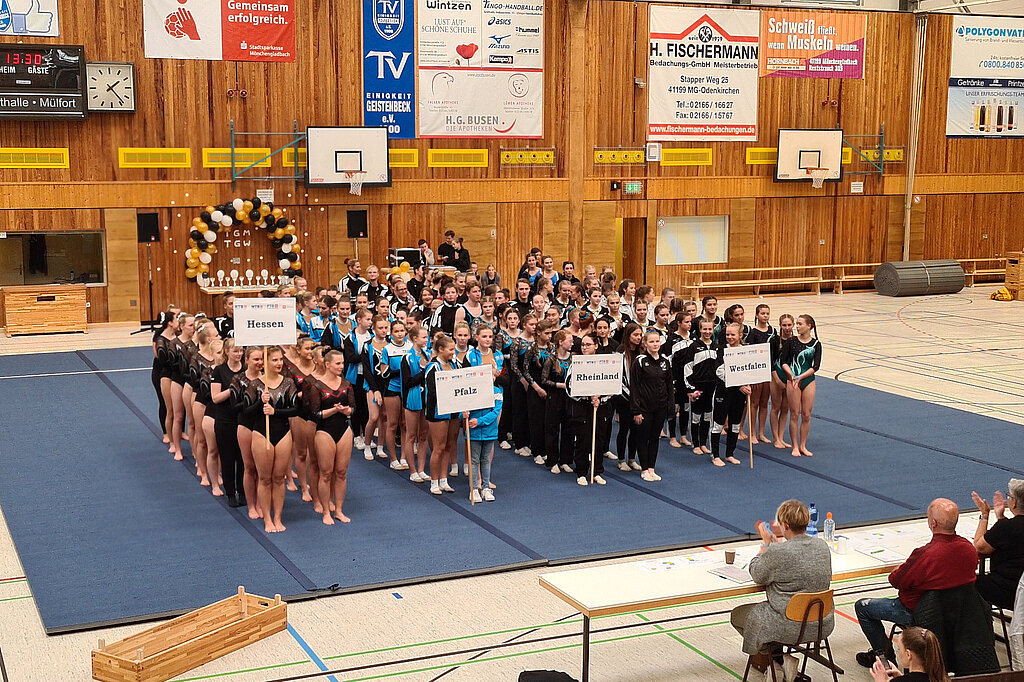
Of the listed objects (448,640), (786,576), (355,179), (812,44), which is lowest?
(448,640)

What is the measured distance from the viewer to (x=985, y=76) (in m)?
32.1

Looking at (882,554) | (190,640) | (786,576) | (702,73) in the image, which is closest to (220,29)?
(702,73)

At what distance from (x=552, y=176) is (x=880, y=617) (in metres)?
21.2

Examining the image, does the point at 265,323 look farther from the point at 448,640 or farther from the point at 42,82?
the point at 42,82

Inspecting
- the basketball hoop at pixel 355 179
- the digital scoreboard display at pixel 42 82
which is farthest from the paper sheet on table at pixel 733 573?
the digital scoreboard display at pixel 42 82

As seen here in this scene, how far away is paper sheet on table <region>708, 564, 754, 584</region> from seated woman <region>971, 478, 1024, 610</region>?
1.58 m

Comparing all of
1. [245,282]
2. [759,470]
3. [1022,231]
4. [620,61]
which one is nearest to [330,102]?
[245,282]

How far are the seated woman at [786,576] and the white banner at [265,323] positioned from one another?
582 centimetres

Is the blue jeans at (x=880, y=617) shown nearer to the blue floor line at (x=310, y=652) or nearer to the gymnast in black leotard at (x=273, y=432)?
the blue floor line at (x=310, y=652)

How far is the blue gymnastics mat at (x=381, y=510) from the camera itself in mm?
9508

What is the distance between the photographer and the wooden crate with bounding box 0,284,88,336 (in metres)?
22.9

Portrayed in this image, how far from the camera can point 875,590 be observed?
940 cm

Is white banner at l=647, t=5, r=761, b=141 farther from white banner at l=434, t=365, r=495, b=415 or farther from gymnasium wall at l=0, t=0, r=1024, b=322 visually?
white banner at l=434, t=365, r=495, b=415

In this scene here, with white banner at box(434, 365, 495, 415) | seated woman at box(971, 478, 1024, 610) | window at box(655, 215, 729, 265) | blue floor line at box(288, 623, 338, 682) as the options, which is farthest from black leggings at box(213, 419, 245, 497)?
window at box(655, 215, 729, 265)
